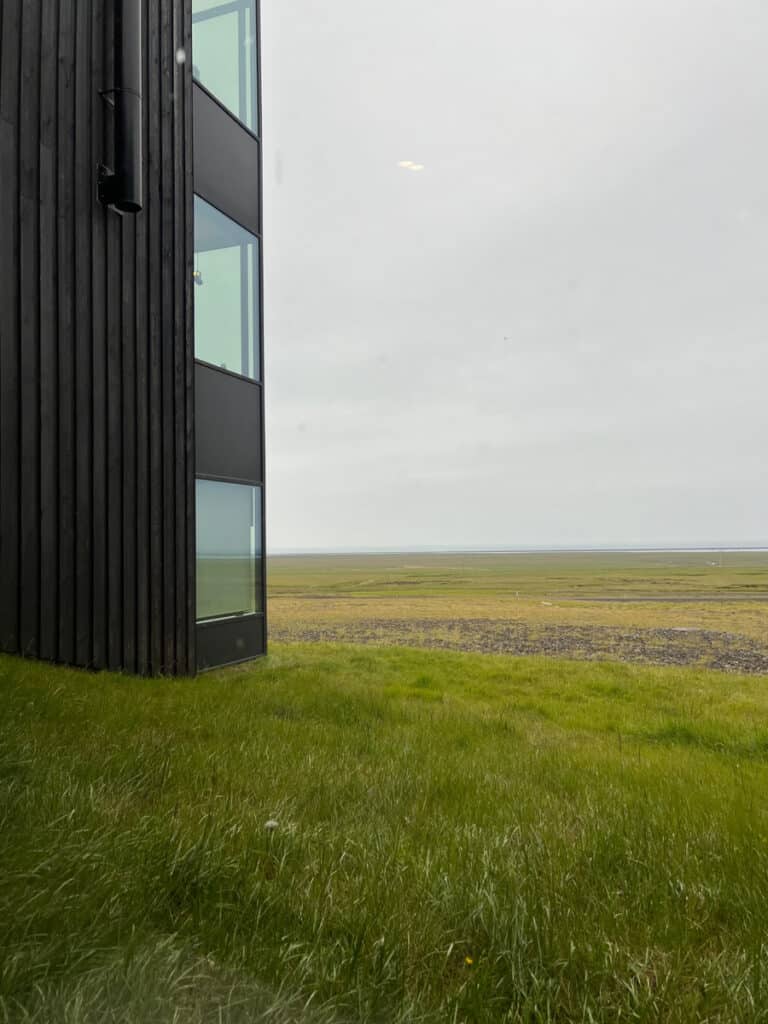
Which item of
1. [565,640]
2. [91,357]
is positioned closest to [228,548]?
[91,357]

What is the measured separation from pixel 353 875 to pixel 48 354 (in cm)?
546

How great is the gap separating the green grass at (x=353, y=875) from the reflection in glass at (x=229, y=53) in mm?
8777

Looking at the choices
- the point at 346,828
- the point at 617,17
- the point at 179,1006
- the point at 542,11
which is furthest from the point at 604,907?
the point at 542,11

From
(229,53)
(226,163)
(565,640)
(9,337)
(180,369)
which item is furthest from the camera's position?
(565,640)

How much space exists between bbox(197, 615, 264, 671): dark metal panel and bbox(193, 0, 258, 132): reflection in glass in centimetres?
785

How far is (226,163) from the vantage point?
9.03 meters

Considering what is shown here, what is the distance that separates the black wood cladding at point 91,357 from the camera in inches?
214

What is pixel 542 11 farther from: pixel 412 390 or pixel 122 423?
pixel 412 390

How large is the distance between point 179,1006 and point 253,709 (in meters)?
4.29

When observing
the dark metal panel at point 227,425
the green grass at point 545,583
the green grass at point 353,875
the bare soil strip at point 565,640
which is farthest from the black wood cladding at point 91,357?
the green grass at point 545,583

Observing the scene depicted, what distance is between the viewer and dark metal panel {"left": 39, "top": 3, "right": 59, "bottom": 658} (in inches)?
221

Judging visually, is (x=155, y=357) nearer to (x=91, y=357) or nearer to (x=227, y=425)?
(x=91, y=357)

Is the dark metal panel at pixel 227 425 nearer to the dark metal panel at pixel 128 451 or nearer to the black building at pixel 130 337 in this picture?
the black building at pixel 130 337

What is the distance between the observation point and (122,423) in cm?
675
